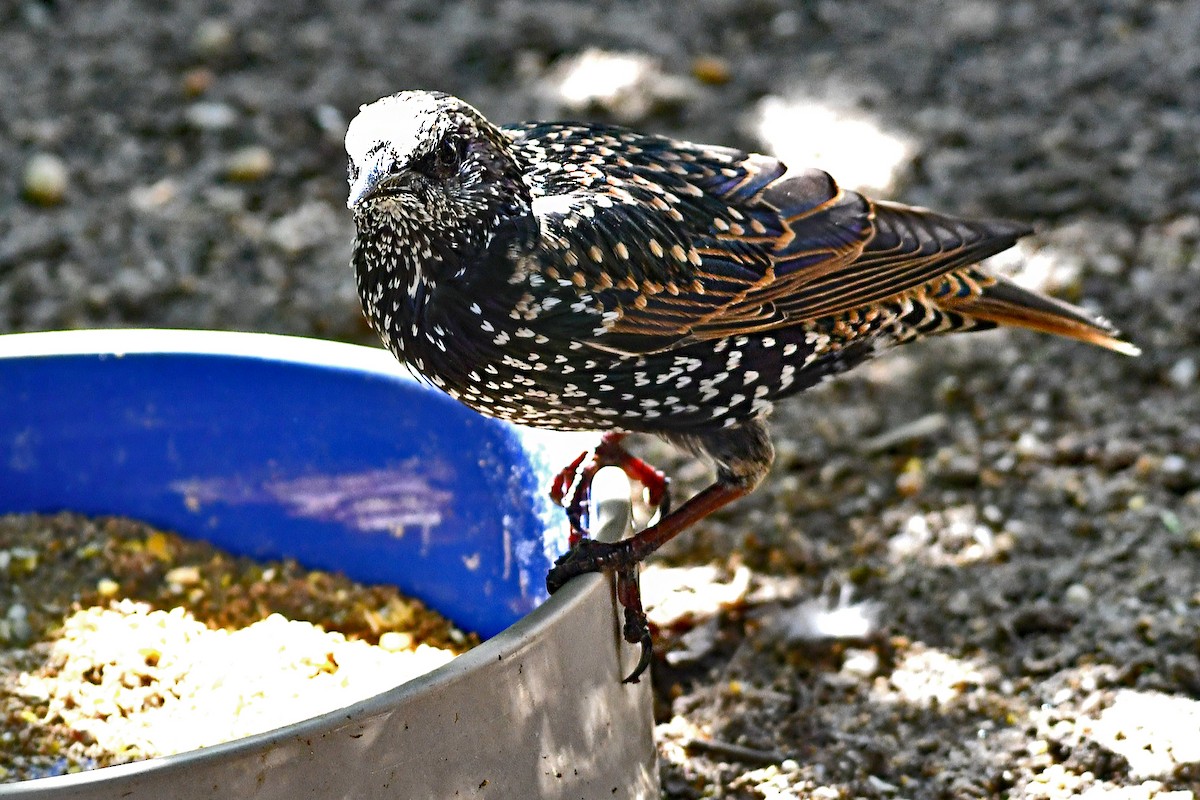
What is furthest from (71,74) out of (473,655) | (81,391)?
(473,655)

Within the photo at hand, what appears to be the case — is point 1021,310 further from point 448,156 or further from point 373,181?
point 373,181

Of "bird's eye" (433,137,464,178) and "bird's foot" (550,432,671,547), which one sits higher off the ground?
"bird's eye" (433,137,464,178)

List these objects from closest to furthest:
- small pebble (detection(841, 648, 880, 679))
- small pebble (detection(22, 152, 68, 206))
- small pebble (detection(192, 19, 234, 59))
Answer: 1. small pebble (detection(841, 648, 880, 679))
2. small pebble (detection(22, 152, 68, 206))
3. small pebble (detection(192, 19, 234, 59))

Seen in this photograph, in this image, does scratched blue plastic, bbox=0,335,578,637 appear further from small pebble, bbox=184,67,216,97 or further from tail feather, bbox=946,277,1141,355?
small pebble, bbox=184,67,216,97

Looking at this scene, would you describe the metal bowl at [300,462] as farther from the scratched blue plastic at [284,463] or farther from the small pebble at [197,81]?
the small pebble at [197,81]

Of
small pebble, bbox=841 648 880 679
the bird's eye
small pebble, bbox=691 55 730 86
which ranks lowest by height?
small pebble, bbox=841 648 880 679

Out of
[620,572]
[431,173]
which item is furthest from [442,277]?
[620,572]

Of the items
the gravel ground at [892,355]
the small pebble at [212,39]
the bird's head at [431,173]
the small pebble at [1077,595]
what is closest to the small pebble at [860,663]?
the gravel ground at [892,355]

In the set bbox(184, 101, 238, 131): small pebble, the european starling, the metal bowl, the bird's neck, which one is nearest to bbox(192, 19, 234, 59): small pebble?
bbox(184, 101, 238, 131): small pebble
